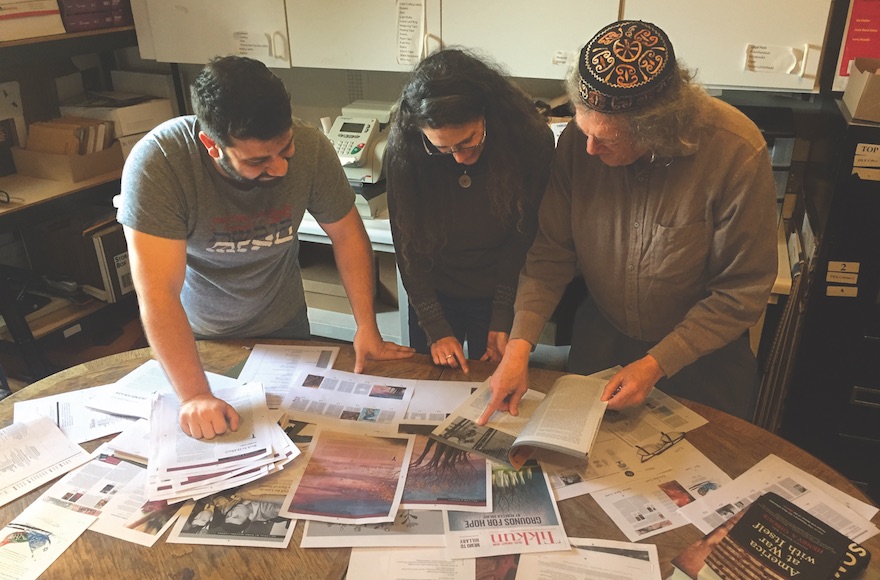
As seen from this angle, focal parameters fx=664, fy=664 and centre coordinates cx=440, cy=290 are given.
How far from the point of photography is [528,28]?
2.03 meters

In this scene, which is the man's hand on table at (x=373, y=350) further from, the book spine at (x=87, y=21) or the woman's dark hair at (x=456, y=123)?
the book spine at (x=87, y=21)

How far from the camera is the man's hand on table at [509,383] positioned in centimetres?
132

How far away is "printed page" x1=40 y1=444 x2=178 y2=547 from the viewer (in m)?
1.10

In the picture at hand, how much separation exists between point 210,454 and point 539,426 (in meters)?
0.60

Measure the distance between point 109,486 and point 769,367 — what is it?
5.87 ft

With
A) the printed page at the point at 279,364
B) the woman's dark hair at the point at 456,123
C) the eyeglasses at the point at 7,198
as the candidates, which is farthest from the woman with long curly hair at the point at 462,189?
the eyeglasses at the point at 7,198

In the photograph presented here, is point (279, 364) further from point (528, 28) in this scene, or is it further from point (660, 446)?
point (528, 28)

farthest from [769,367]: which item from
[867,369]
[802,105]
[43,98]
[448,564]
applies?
[43,98]

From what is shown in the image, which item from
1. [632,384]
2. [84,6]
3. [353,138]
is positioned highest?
[84,6]

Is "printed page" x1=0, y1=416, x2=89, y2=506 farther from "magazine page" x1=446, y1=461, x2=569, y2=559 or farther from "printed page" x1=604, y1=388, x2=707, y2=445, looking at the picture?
"printed page" x1=604, y1=388, x2=707, y2=445

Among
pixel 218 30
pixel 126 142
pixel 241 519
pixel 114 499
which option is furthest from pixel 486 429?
pixel 126 142

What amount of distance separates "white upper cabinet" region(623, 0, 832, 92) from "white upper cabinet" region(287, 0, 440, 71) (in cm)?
64

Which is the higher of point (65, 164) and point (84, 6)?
point (84, 6)

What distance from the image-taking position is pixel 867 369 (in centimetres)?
192
